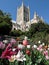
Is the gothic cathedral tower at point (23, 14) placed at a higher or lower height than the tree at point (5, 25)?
higher

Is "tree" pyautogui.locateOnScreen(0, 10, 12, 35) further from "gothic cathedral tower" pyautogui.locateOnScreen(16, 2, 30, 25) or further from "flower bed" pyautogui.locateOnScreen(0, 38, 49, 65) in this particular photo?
"gothic cathedral tower" pyautogui.locateOnScreen(16, 2, 30, 25)

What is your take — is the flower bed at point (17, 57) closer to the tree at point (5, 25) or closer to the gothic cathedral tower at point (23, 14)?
the tree at point (5, 25)

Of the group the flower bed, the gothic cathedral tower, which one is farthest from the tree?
the gothic cathedral tower

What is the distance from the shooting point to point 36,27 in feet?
155

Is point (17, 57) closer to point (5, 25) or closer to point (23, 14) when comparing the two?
point (5, 25)

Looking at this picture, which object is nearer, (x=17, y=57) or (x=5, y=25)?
(x=17, y=57)

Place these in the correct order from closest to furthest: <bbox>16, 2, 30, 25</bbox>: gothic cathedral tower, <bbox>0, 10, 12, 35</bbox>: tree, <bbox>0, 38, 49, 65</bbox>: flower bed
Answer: <bbox>0, 38, 49, 65</bbox>: flower bed < <bbox>0, 10, 12, 35</bbox>: tree < <bbox>16, 2, 30, 25</bbox>: gothic cathedral tower

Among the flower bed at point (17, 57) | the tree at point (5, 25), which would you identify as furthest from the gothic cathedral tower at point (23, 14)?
the flower bed at point (17, 57)

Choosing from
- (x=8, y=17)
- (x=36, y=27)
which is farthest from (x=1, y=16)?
(x=36, y=27)

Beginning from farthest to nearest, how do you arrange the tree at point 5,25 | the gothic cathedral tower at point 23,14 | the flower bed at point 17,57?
the gothic cathedral tower at point 23,14
the tree at point 5,25
the flower bed at point 17,57

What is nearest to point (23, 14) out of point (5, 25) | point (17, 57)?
point (5, 25)

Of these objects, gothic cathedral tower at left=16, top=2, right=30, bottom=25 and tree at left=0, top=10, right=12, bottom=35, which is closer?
tree at left=0, top=10, right=12, bottom=35

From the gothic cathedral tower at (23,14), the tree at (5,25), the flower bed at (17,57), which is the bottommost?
the flower bed at (17,57)

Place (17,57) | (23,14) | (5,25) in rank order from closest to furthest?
(17,57) → (5,25) → (23,14)
